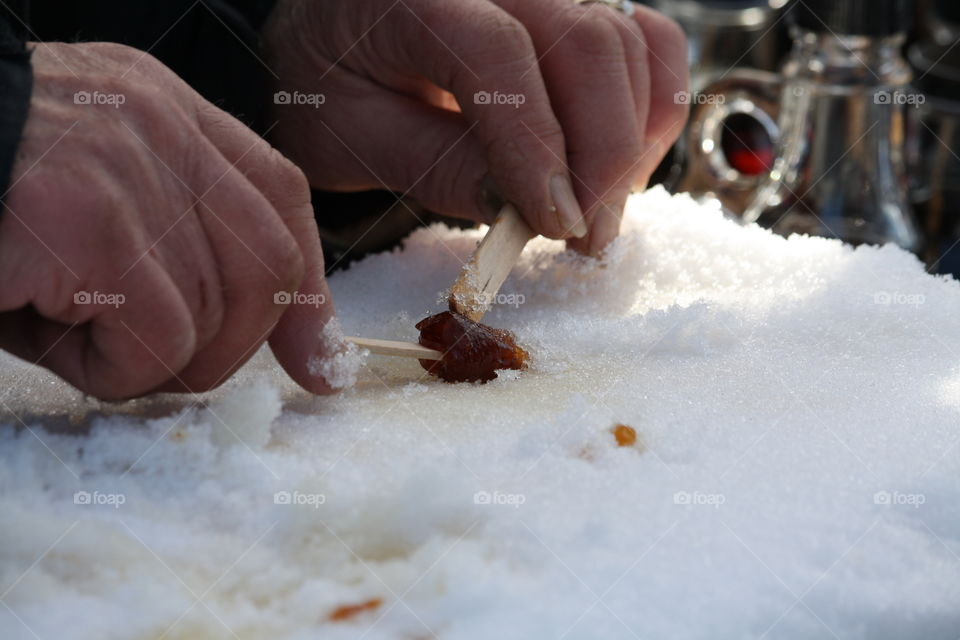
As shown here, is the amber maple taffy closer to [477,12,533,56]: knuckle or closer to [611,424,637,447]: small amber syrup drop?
[611,424,637,447]: small amber syrup drop

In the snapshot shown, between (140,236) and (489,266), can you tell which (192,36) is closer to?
(489,266)

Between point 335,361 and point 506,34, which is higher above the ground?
point 506,34

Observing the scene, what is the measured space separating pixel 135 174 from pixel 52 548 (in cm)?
21

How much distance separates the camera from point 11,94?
0.55m

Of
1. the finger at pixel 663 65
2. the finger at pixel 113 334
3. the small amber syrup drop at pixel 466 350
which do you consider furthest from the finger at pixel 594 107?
the finger at pixel 113 334

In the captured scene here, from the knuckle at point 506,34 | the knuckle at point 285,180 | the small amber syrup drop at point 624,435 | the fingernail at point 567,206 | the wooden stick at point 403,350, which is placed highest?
the knuckle at point 506,34

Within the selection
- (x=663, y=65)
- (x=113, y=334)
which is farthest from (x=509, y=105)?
(x=113, y=334)

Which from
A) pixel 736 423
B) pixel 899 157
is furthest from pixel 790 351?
pixel 899 157

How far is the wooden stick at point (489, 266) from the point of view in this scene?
821 mm

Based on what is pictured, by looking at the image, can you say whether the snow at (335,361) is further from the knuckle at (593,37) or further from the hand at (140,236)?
the knuckle at (593,37)

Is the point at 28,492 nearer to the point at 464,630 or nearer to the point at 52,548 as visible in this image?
the point at 52,548

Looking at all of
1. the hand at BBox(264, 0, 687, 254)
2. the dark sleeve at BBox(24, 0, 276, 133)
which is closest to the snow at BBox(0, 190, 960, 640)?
the hand at BBox(264, 0, 687, 254)

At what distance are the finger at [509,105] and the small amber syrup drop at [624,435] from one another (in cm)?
35

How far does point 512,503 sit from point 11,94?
0.36 m
